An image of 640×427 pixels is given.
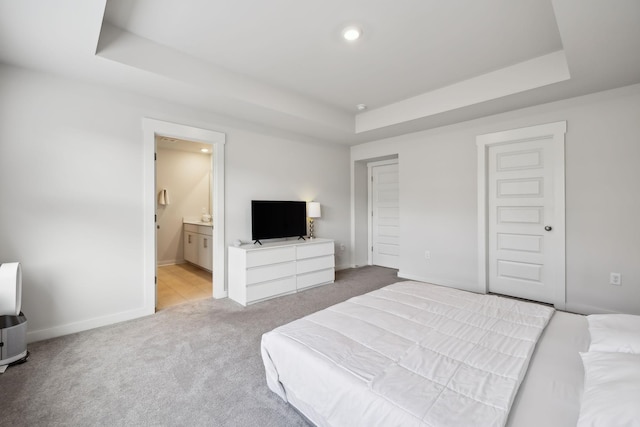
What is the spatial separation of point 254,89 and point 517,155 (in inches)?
132

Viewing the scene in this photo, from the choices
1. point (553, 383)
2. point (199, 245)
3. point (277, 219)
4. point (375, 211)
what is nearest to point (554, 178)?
point (375, 211)

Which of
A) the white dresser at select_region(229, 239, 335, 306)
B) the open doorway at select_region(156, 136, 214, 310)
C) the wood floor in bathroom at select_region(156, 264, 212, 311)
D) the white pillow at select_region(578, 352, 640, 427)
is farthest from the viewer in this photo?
the open doorway at select_region(156, 136, 214, 310)

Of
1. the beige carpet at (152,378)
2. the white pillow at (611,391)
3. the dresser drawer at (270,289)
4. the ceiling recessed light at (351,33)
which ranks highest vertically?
the ceiling recessed light at (351,33)

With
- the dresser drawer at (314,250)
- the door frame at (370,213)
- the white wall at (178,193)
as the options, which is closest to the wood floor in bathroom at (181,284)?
the white wall at (178,193)

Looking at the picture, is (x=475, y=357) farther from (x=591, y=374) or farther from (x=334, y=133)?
(x=334, y=133)

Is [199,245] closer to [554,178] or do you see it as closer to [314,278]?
[314,278]

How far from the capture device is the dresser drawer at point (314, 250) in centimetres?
398

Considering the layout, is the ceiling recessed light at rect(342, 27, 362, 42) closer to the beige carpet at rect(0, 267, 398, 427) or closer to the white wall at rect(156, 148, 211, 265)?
the beige carpet at rect(0, 267, 398, 427)

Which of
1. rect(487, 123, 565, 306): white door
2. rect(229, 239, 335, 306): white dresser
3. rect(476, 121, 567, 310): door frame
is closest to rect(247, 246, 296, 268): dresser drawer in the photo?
rect(229, 239, 335, 306): white dresser

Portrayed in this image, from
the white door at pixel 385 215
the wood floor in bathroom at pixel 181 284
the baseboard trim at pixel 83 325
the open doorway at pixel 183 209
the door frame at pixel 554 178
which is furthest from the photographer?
the white door at pixel 385 215

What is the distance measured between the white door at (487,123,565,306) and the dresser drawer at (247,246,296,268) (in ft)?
8.89

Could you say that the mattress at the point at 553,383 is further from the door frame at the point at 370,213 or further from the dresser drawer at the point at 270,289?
the door frame at the point at 370,213

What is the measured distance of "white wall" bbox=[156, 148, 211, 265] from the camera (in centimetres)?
567

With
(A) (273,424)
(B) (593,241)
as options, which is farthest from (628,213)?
(A) (273,424)
